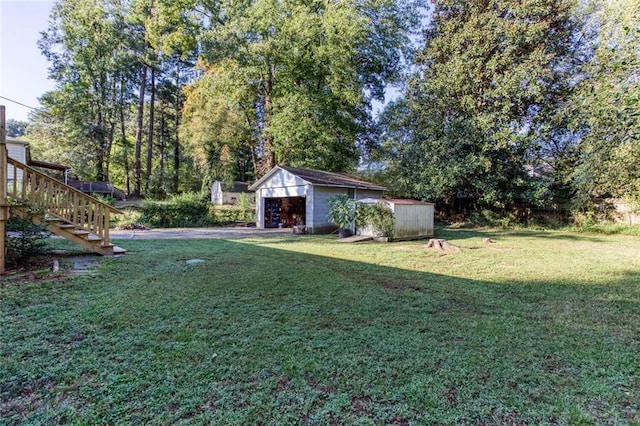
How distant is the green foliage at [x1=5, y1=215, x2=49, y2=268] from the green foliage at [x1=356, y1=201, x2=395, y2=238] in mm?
8743

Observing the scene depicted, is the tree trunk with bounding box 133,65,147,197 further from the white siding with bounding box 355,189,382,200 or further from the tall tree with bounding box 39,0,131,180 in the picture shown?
the white siding with bounding box 355,189,382,200

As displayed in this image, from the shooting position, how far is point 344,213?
1173cm

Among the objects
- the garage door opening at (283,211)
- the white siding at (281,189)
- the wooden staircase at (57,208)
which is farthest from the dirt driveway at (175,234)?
the wooden staircase at (57,208)

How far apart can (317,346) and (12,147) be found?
57.9ft

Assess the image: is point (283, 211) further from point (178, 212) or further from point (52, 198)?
point (52, 198)

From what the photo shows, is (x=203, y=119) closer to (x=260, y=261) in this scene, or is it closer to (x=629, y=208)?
(x=260, y=261)

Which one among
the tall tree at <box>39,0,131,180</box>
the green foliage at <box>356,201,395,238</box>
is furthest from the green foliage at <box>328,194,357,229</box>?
the tall tree at <box>39,0,131,180</box>

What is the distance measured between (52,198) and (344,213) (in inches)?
324

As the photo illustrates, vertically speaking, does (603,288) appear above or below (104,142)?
below

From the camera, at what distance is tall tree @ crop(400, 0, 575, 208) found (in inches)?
571

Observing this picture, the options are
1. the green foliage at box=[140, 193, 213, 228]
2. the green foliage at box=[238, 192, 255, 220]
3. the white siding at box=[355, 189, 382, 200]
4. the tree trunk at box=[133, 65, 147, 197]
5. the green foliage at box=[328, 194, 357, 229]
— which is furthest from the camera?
the tree trunk at box=[133, 65, 147, 197]

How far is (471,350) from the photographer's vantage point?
2752 mm

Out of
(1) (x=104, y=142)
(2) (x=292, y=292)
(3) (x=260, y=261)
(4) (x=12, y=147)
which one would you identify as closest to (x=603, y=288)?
(2) (x=292, y=292)

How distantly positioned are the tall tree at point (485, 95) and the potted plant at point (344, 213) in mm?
6394
